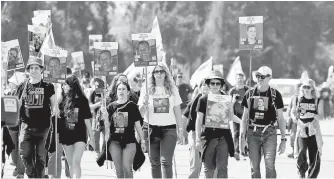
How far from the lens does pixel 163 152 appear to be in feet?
31.0

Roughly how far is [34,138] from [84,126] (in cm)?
66

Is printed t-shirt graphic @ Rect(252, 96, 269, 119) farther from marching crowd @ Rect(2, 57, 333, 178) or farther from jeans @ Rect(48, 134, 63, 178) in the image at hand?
jeans @ Rect(48, 134, 63, 178)

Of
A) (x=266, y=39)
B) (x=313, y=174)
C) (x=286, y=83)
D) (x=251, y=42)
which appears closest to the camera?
(x=313, y=174)

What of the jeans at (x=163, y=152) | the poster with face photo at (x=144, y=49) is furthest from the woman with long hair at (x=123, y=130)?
the poster with face photo at (x=144, y=49)

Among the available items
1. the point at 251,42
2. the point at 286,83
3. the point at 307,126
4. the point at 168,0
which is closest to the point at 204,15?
the point at 168,0

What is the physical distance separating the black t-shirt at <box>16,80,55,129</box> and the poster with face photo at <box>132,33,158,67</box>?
2358 mm

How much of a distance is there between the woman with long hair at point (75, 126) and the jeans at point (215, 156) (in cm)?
Result: 158

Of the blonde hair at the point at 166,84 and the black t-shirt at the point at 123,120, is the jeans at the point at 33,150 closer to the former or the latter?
the black t-shirt at the point at 123,120

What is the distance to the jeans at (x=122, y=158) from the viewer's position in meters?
9.07

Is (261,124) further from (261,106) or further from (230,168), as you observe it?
(230,168)

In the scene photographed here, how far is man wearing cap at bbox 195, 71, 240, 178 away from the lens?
29.2ft

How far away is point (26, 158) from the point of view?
9453 mm

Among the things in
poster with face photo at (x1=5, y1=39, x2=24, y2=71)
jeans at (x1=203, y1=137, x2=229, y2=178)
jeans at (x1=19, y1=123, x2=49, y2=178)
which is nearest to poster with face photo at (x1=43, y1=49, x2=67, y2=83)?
jeans at (x1=19, y1=123, x2=49, y2=178)

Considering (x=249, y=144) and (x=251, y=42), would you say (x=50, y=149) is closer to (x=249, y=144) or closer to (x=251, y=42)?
(x=249, y=144)
